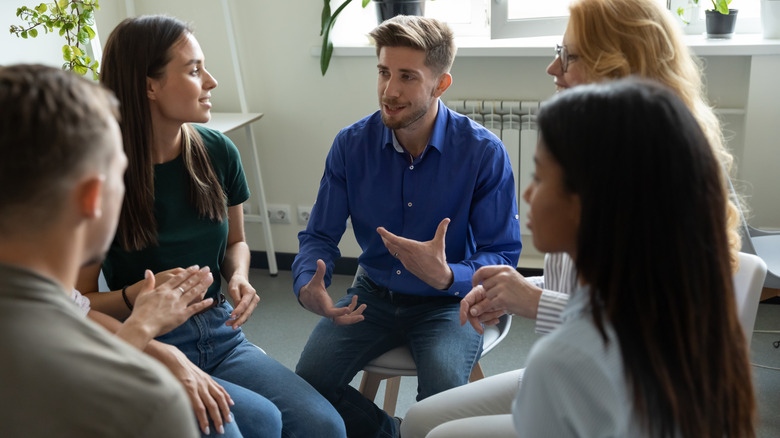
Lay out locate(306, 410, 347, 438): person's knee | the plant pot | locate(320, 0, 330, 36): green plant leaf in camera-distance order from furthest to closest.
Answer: locate(320, 0, 330, 36): green plant leaf
the plant pot
locate(306, 410, 347, 438): person's knee

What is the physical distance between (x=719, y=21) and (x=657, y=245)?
7.68 ft

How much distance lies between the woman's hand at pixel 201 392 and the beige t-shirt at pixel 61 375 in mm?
643

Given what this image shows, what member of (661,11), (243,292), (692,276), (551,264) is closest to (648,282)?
(692,276)

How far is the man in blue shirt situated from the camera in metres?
1.82

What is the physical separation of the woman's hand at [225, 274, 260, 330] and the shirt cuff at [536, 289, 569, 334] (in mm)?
657

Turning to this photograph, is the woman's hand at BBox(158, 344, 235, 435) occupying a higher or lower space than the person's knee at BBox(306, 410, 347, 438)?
higher

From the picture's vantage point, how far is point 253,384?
5.51 feet

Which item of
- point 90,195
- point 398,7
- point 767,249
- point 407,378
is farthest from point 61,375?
point 398,7

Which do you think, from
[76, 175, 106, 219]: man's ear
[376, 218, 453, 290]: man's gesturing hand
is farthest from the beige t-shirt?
[376, 218, 453, 290]: man's gesturing hand

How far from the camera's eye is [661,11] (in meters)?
1.57

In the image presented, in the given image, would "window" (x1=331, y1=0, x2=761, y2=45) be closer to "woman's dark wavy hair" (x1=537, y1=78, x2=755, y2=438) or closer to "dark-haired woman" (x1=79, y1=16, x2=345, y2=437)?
"dark-haired woman" (x1=79, y1=16, x2=345, y2=437)

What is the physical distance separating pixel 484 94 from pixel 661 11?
156cm

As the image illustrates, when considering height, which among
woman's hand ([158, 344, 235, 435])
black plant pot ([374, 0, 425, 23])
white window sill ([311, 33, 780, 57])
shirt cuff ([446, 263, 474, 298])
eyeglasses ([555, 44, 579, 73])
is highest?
black plant pot ([374, 0, 425, 23])

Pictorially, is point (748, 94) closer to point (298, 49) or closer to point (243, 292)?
point (298, 49)
